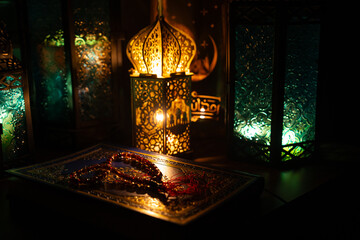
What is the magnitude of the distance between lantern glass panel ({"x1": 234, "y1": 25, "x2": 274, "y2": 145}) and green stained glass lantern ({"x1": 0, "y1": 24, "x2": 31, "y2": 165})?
2.87ft

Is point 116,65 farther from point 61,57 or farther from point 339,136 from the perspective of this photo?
point 339,136

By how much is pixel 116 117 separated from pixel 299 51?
95 centimetres

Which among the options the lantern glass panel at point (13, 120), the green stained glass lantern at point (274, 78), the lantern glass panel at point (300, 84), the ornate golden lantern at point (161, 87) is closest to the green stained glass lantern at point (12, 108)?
the lantern glass panel at point (13, 120)

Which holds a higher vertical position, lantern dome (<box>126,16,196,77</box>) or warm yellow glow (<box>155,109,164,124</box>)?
lantern dome (<box>126,16,196,77</box>)

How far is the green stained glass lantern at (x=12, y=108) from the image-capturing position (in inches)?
59.9

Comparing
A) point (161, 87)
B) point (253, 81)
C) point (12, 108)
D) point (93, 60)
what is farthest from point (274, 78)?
point (12, 108)

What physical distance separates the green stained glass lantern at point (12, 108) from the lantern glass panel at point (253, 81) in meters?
0.87

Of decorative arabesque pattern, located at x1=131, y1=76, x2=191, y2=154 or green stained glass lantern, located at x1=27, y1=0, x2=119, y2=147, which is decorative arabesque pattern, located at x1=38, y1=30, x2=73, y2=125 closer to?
green stained glass lantern, located at x1=27, y1=0, x2=119, y2=147

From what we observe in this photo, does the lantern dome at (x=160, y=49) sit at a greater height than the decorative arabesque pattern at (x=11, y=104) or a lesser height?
greater

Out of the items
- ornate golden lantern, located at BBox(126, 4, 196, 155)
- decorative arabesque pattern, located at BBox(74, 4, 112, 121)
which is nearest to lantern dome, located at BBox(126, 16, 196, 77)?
ornate golden lantern, located at BBox(126, 4, 196, 155)

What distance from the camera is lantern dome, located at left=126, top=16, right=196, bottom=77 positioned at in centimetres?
163

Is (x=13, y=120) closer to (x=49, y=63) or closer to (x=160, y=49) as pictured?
(x=49, y=63)

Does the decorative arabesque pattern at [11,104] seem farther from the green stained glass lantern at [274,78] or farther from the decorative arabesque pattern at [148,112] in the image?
the green stained glass lantern at [274,78]

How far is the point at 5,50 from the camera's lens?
151 centimetres
